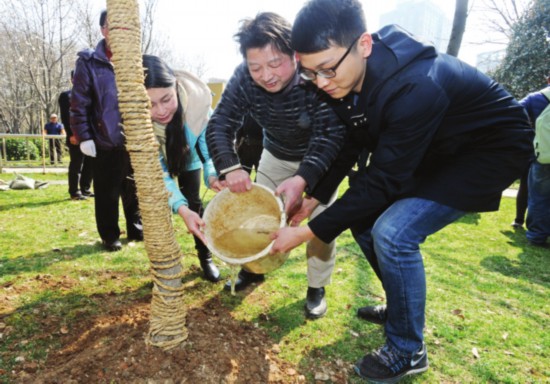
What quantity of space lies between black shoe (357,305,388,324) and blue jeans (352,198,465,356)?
26.1 inches

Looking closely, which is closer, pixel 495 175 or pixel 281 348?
pixel 495 175

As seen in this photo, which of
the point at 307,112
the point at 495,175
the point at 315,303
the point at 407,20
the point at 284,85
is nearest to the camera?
the point at 495,175

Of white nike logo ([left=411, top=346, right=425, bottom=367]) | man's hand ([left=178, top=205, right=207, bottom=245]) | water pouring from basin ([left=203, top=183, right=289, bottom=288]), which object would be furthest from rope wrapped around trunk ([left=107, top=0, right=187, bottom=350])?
white nike logo ([left=411, top=346, right=425, bottom=367])

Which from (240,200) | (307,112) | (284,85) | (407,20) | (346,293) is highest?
(407,20)

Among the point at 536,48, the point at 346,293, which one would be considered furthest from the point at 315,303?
the point at 536,48

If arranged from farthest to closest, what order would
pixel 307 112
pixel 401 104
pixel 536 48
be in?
pixel 536 48 → pixel 307 112 → pixel 401 104

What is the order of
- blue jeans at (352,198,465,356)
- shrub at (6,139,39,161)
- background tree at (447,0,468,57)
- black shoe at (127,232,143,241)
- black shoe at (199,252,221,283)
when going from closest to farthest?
blue jeans at (352,198,465,356) < black shoe at (199,252,221,283) < black shoe at (127,232,143,241) < background tree at (447,0,468,57) < shrub at (6,139,39,161)

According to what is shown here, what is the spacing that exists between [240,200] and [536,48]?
16.0m

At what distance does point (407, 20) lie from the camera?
4616cm

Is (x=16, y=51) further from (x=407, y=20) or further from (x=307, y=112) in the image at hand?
(x=407, y=20)

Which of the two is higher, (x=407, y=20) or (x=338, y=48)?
(x=407, y=20)

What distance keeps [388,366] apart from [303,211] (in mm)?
1056

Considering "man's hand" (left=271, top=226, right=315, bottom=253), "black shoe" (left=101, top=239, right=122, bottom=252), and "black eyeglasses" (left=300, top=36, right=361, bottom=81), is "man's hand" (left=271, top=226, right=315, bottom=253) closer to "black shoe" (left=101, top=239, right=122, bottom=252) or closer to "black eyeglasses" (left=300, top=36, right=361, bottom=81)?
"black eyeglasses" (left=300, top=36, right=361, bottom=81)

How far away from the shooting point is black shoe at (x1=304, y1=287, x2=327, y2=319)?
8.61ft
